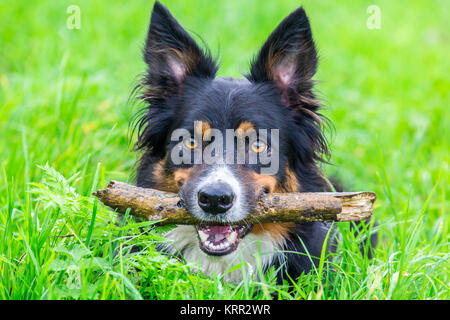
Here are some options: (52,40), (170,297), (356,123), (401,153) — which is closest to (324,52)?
(356,123)

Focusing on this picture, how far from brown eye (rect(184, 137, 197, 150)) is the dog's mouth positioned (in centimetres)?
58

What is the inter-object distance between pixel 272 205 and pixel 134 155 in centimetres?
255

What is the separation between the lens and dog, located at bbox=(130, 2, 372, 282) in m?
4.00

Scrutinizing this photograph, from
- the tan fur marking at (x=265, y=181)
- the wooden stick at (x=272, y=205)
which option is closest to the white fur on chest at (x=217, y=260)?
the tan fur marking at (x=265, y=181)

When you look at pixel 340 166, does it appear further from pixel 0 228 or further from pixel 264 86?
pixel 0 228

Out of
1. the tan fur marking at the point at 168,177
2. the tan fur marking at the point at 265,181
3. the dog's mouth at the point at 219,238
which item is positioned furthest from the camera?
the tan fur marking at the point at 168,177

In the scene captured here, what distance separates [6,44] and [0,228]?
5.20 m

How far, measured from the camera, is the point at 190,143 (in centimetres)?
419

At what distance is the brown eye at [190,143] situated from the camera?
163 inches

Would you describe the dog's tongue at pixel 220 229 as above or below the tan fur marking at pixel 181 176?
below

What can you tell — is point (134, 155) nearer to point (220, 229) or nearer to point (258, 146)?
point (258, 146)

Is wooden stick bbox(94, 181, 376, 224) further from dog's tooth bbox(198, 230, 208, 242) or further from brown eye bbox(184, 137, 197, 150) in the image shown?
brown eye bbox(184, 137, 197, 150)

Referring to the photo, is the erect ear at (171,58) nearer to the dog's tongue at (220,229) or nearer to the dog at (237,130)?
the dog at (237,130)

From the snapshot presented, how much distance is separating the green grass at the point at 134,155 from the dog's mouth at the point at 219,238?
30 cm
